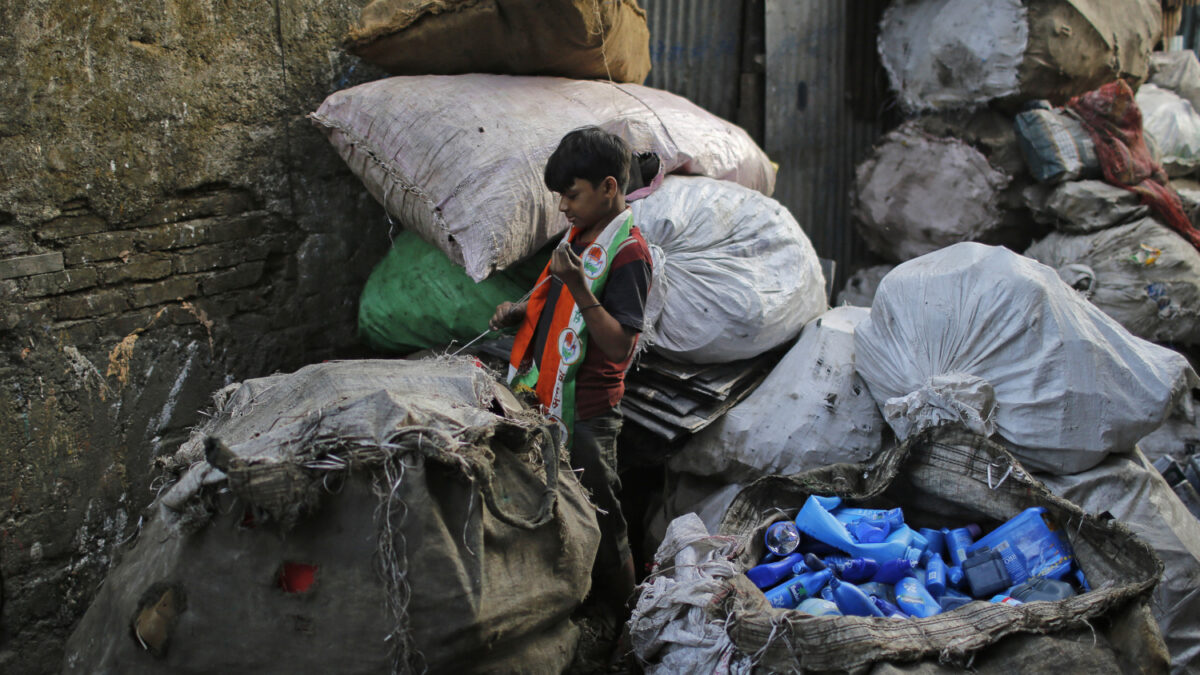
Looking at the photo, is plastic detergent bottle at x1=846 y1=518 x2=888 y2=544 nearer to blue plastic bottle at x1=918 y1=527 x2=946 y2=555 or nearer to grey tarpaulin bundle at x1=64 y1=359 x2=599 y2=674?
blue plastic bottle at x1=918 y1=527 x2=946 y2=555

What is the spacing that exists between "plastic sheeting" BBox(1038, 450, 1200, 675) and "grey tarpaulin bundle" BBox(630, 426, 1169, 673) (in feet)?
0.89

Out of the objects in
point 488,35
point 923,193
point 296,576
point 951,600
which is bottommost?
point 951,600

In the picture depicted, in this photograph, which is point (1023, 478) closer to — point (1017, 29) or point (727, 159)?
point (727, 159)

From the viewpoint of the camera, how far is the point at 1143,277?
3.92 metres

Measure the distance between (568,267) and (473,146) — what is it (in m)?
0.81

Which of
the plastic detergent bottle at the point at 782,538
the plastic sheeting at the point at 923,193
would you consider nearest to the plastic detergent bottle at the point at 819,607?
the plastic detergent bottle at the point at 782,538

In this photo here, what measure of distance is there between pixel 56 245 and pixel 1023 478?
2.73 metres

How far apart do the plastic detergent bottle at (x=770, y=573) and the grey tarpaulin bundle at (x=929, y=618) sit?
33 mm

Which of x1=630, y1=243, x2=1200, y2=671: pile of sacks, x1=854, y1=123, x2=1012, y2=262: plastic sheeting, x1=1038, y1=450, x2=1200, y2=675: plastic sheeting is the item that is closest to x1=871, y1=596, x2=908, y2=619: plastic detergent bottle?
x1=630, y1=243, x2=1200, y2=671: pile of sacks

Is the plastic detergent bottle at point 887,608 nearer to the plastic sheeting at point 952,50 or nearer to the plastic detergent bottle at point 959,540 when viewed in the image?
the plastic detergent bottle at point 959,540

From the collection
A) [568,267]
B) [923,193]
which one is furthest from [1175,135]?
[568,267]

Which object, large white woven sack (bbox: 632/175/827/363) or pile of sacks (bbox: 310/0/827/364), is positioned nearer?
pile of sacks (bbox: 310/0/827/364)

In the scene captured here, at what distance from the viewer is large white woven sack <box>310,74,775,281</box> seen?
2656 mm

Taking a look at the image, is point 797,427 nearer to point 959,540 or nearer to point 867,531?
point 867,531
